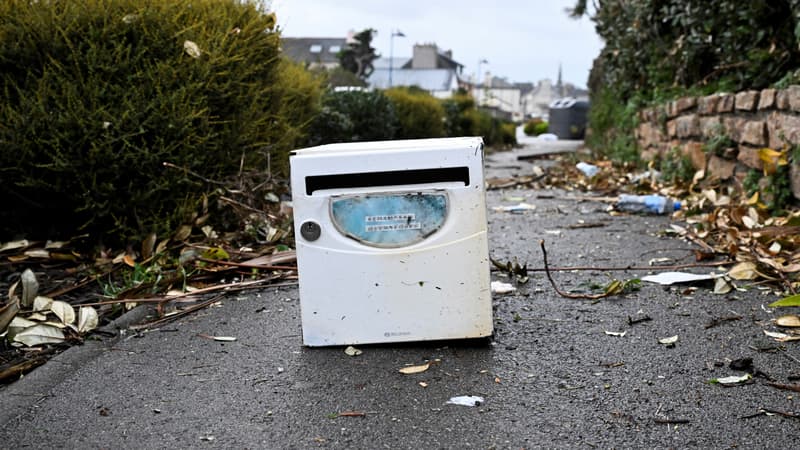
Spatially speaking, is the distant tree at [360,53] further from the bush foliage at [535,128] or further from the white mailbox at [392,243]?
the white mailbox at [392,243]

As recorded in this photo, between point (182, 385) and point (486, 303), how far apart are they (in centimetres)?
112

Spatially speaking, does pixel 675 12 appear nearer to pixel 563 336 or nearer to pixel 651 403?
pixel 563 336

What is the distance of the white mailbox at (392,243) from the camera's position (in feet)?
9.19

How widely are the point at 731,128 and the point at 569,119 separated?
26.6m

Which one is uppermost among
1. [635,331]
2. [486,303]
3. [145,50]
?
[145,50]

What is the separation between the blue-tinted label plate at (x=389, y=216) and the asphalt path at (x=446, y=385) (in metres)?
0.43

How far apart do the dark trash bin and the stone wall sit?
2351cm

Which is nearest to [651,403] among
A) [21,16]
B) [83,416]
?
[83,416]

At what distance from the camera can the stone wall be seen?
4992mm

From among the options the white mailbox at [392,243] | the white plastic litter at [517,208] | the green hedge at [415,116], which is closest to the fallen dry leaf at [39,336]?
the white mailbox at [392,243]

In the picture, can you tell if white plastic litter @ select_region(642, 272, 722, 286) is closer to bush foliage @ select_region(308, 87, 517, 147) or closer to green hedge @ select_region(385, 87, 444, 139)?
bush foliage @ select_region(308, 87, 517, 147)

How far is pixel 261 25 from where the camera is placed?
580 cm

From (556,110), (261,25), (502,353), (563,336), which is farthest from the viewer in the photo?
(556,110)

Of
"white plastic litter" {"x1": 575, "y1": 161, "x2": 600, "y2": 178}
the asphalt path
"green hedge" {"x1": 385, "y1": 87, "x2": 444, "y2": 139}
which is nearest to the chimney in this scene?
"green hedge" {"x1": 385, "y1": 87, "x2": 444, "y2": 139}
